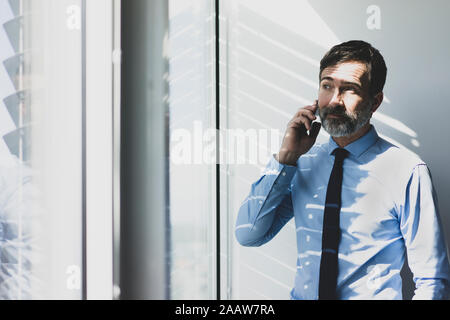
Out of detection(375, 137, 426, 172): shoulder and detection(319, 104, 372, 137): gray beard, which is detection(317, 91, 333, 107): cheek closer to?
detection(319, 104, 372, 137): gray beard

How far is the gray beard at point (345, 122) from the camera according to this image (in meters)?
1.02

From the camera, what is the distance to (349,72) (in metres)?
1.01

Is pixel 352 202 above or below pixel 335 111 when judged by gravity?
below

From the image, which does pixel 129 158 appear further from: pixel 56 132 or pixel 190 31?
pixel 190 31

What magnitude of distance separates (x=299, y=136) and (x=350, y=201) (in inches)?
7.9

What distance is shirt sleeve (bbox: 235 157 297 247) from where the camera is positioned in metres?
1.02

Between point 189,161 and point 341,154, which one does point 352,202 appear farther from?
point 189,161

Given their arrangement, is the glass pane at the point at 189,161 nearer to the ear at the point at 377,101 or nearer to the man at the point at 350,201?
the man at the point at 350,201

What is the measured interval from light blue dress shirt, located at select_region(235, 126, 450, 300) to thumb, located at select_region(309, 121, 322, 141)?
24 mm

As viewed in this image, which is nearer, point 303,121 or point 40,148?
point 40,148

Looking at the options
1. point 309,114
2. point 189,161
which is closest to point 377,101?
point 309,114

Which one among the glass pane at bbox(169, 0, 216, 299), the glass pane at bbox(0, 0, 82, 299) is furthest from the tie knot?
the glass pane at bbox(0, 0, 82, 299)

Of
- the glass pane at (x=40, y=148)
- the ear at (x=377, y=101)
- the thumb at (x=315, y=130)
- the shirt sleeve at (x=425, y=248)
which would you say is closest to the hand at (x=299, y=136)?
the thumb at (x=315, y=130)
